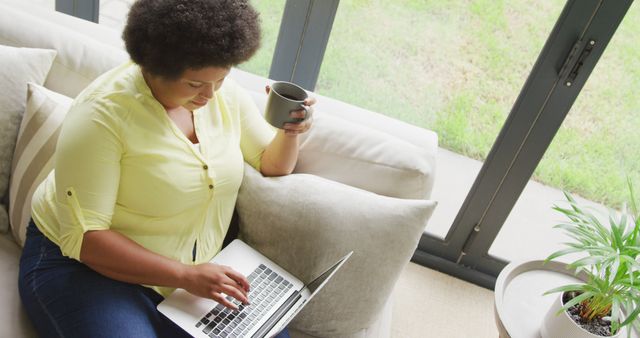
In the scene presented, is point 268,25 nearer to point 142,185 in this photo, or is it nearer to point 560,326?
point 142,185

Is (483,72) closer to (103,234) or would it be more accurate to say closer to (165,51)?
(165,51)

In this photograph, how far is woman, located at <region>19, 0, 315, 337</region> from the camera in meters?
1.06

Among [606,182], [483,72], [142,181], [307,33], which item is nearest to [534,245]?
[606,182]

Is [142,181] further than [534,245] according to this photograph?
No

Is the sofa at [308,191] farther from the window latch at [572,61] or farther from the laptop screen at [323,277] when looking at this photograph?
the window latch at [572,61]

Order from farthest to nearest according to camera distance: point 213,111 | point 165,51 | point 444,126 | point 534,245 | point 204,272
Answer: point 534,245
point 444,126
point 213,111
point 204,272
point 165,51

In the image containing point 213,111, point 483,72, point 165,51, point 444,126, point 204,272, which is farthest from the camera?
point 444,126

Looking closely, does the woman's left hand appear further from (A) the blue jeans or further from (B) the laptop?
(A) the blue jeans

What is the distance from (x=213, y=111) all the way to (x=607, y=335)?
1.17 meters

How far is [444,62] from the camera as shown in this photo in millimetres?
1934

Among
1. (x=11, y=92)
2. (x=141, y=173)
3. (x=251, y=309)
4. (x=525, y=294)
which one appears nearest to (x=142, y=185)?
(x=141, y=173)

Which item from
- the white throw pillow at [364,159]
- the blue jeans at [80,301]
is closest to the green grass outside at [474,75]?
the white throw pillow at [364,159]

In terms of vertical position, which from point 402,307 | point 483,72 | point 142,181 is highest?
point 483,72

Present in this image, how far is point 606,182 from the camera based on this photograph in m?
1.98
